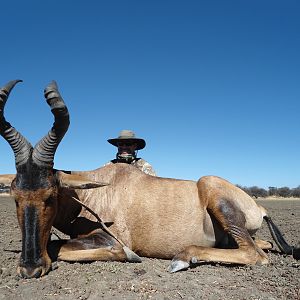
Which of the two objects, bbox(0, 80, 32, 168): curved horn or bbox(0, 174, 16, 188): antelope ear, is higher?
bbox(0, 80, 32, 168): curved horn

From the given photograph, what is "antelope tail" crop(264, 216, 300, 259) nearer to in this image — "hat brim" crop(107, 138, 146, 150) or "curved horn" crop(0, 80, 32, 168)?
"hat brim" crop(107, 138, 146, 150)

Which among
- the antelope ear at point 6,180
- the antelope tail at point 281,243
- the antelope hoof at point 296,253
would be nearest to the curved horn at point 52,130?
the antelope ear at point 6,180

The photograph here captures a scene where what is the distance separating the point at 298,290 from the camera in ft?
15.5

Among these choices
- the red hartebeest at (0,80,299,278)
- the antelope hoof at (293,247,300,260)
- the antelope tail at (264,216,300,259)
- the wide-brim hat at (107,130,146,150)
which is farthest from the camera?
the wide-brim hat at (107,130,146,150)

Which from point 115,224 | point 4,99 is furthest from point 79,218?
point 4,99

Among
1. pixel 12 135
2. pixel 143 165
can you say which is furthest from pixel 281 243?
pixel 12 135

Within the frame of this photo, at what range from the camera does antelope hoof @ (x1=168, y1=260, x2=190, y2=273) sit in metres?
5.40

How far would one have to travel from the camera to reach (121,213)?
20.7ft

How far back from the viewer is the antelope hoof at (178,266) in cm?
540

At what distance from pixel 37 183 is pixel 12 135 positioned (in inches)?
35.1

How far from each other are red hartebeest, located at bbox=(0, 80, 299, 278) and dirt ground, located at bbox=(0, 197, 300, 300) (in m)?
0.22

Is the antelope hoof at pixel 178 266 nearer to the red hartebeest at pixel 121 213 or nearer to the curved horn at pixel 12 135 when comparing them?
the red hartebeest at pixel 121 213

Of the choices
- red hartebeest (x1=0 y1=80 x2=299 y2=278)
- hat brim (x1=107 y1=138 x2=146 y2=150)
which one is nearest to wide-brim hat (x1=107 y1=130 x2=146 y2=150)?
hat brim (x1=107 y1=138 x2=146 y2=150)

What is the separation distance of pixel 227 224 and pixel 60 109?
3.00 meters
